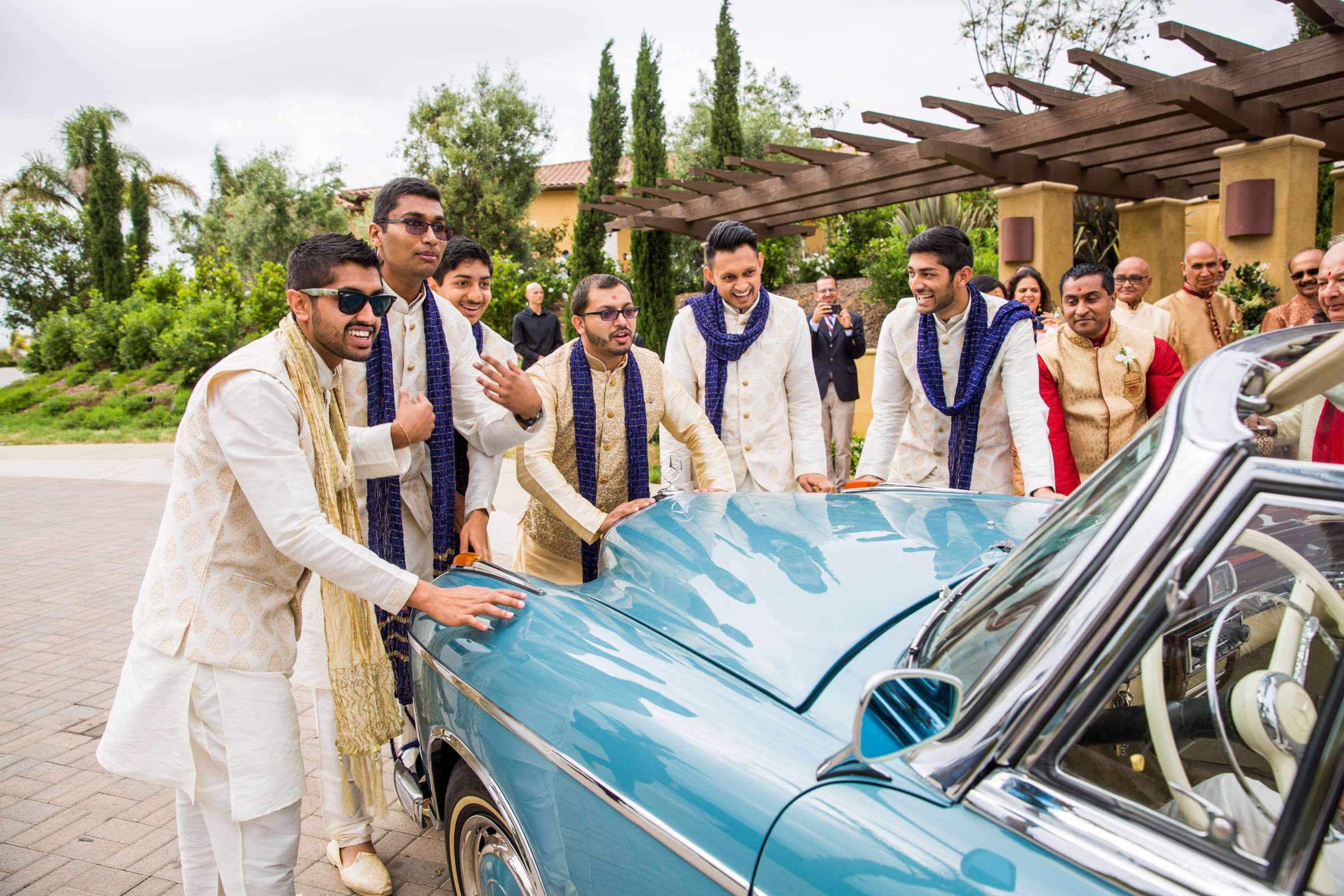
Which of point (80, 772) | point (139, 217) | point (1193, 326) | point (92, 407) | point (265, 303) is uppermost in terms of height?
point (139, 217)

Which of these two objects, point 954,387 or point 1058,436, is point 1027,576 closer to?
point 954,387

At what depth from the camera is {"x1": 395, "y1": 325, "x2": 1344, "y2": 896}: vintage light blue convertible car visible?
1148 millimetres

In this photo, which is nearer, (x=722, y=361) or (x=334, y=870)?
(x=334, y=870)

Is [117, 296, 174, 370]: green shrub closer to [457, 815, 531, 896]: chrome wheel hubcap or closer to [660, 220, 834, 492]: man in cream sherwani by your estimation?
[660, 220, 834, 492]: man in cream sherwani

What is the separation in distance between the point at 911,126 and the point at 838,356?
8.04 ft

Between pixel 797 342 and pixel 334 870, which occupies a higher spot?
pixel 797 342

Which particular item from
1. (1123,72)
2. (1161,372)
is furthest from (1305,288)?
(1123,72)

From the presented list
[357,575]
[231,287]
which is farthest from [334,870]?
[231,287]

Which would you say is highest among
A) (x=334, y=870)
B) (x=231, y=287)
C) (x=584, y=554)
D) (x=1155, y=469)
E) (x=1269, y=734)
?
(x=231, y=287)

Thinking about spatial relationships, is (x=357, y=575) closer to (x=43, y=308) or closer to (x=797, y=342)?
(x=797, y=342)

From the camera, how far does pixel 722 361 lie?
4000mm

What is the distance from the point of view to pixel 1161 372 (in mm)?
4223

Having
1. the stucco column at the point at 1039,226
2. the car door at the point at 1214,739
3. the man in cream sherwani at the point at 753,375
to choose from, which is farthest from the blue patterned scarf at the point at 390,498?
the stucco column at the point at 1039,226

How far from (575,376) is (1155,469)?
2576 mm
